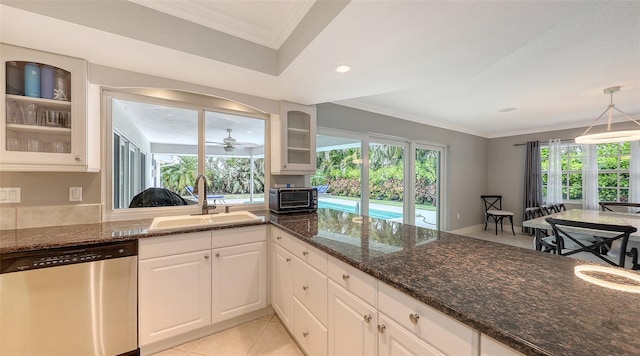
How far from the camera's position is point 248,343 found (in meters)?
1.90

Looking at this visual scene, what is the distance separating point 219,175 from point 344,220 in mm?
1491

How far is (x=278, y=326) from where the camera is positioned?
2109mm

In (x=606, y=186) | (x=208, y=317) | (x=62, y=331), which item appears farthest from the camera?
(x=606, y=186)

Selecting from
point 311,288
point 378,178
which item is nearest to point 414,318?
point 311,288

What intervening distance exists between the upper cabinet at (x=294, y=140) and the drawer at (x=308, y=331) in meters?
1.47

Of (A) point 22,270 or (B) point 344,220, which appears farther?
(B) point 344,220

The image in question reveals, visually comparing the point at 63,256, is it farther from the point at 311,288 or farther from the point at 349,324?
the point at 349,324

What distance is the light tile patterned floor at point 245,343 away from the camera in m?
1.81

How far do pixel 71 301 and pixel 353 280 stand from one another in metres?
1.78

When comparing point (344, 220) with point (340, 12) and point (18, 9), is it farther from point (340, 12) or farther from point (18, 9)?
point (18, 9)

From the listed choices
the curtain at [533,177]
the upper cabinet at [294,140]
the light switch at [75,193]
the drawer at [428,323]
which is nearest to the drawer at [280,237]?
the upper cabinet at [294,140]

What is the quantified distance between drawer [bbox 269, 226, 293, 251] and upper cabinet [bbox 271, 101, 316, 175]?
79cm

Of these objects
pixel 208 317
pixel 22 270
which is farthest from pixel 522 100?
pixel 22 270

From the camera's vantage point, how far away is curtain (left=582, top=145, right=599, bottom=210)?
180 inches
